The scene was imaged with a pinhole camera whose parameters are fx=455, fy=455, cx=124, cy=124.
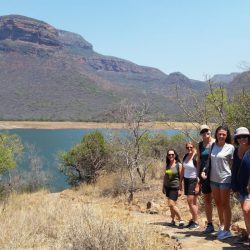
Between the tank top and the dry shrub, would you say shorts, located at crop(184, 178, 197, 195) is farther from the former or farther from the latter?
the dry shrub

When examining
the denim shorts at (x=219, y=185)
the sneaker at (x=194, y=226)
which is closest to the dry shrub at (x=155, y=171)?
the sneaker at (x=194, y=226)

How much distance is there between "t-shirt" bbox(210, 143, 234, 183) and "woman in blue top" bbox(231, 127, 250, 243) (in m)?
0.40

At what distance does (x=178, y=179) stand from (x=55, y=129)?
101 metres

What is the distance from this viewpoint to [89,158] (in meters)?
26.2

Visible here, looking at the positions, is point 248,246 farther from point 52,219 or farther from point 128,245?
point 52,219

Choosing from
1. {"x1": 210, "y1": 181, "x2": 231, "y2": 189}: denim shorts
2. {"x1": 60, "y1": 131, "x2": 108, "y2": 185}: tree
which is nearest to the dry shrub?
{"x1": 60, "y1": 131, "x2": 108, "y2": 185}: tree

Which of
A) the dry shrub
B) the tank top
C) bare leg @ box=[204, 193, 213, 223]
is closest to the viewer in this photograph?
bare leg @ box=[204, 193, 213, 223]

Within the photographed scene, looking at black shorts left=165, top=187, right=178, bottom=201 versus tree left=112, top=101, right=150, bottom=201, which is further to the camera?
tree left=112, top=101, right=150, bottom=201

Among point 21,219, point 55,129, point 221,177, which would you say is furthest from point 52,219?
point 55,129

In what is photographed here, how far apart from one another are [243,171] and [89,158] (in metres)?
20.9

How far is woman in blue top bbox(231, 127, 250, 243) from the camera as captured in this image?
559 centimetres

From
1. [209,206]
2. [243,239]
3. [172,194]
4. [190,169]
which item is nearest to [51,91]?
[172,194]

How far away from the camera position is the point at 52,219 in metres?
8.38

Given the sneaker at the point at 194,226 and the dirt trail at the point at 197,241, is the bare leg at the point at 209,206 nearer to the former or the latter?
the dirt trail at the point at 197,241
